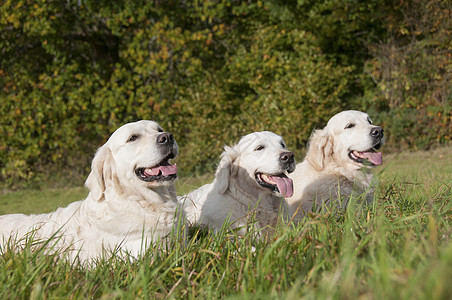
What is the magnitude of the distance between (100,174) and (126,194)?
25 cm

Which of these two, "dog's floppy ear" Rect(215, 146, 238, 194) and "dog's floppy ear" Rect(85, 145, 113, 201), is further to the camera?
"dog's floppy ear" Rect(215, 146, 238, 194)

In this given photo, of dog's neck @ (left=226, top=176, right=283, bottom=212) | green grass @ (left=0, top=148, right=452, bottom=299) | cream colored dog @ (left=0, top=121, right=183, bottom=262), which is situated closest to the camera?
green grass @ (left=0, top=148, right=452, bottom=299)

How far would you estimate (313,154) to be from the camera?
4746mm

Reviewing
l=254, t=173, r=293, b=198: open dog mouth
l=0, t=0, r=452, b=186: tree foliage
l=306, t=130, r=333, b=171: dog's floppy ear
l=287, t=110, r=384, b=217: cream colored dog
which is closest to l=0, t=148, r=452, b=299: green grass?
l=254, t=173, r=293, b=198: open dog mouth

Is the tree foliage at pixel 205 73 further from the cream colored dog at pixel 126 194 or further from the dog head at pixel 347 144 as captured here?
the cream colored dog at pixel 126 194

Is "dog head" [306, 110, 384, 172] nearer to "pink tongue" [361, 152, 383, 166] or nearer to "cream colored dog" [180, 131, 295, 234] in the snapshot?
"pink tongue" [361, 152, 383, 166]

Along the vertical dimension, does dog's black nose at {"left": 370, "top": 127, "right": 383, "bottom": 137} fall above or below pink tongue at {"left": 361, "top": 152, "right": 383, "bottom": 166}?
above

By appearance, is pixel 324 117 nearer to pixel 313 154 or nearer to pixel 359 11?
pixel 359 11

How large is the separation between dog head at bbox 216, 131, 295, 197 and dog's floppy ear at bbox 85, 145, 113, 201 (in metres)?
1.01

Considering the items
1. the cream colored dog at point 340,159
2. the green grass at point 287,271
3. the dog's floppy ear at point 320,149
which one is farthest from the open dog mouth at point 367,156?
the green grass at point 287,271

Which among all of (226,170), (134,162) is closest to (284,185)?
(226,170)

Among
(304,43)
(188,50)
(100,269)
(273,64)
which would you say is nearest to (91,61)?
(188,50)

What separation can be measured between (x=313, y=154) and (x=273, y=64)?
20.8ft

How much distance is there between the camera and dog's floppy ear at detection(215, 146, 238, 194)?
3.93 meters
